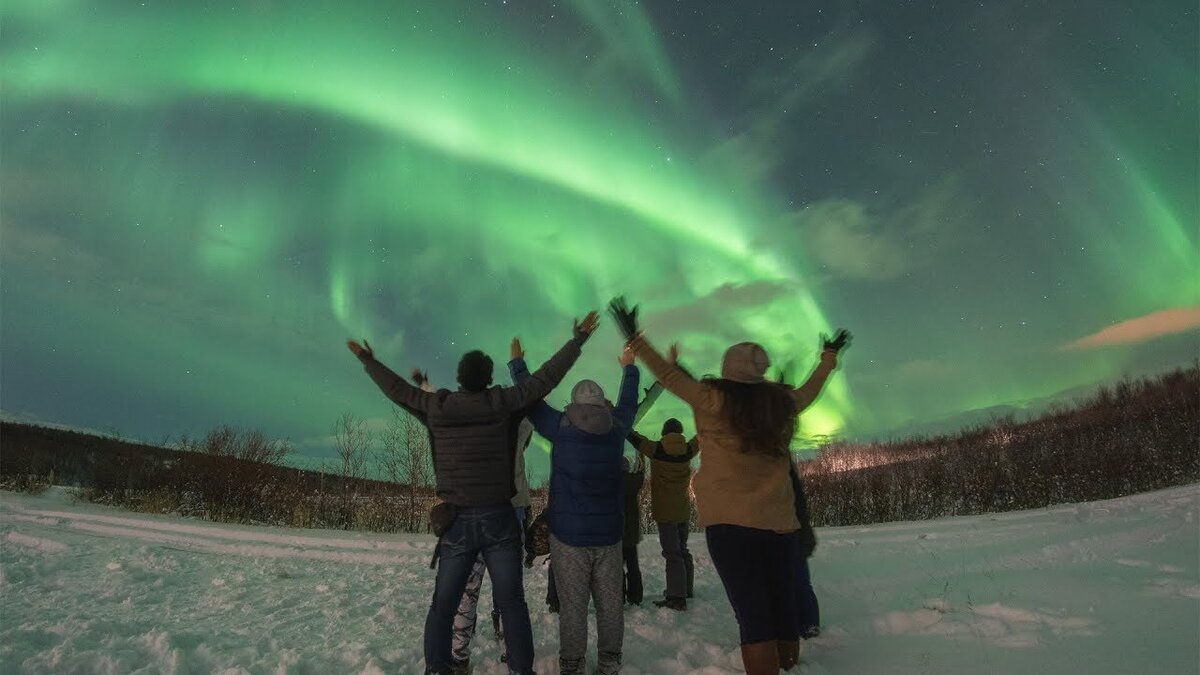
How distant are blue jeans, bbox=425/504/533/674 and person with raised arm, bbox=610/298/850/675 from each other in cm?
143

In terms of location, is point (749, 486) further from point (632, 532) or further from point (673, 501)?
point (673, 501)

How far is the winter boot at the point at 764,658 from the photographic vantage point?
3863mm

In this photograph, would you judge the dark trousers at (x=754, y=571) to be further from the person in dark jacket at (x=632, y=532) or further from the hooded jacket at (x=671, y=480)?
the hooded jacket at (x=671, y=480)

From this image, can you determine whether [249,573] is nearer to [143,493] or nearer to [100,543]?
[100,543]

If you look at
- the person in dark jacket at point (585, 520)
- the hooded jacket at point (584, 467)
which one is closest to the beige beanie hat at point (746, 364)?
the person in dark jacket at point (585, 520)

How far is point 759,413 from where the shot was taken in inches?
159

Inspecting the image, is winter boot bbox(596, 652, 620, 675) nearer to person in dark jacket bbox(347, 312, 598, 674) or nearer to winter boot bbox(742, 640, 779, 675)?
person in dark jacket bbox(347, 312, 598, 674)

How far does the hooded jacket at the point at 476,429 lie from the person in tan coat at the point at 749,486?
3.07ft

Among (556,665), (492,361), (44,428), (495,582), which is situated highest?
(44,428)

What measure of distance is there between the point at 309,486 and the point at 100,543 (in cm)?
1449

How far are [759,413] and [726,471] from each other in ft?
1.37

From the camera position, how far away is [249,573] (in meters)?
11.2

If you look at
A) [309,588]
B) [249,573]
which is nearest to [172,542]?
[249,573]

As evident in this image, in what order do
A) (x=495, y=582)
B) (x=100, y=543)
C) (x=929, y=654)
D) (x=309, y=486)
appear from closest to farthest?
(x=495, y=582), (x=929, y=654), (x=100, y=543), (x=309, y=486)
